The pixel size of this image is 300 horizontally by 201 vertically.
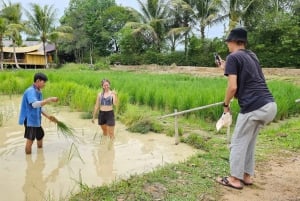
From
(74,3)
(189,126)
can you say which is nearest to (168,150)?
(189,126)

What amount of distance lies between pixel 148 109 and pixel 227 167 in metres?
5.07

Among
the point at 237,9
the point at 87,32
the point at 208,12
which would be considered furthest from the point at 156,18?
the point at 87,32

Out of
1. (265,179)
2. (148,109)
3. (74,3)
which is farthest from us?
(74,3)

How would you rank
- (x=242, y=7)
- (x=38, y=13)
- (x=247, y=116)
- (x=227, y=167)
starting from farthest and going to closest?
(x=38, y=13)
(x=242, y=7)
(x=227, y=167)
(x=247, y=116)

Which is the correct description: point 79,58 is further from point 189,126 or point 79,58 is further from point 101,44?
point 189,126

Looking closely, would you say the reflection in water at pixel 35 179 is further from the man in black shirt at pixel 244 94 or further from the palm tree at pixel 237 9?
the palm tree at pixel 237 9

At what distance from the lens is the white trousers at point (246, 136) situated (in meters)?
3.23

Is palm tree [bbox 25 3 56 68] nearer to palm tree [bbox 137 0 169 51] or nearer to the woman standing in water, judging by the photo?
palm tree [bbox 137 0 169 51]

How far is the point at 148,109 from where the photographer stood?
30.0 ft

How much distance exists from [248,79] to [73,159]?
3200 mm

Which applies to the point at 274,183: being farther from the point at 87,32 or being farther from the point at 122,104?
the point at 87,32

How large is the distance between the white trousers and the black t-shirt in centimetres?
7

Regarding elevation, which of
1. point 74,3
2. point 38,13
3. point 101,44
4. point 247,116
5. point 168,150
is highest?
point 74,3

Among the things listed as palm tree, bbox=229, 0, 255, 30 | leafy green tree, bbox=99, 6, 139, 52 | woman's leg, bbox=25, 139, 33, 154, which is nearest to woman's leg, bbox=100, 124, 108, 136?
woman's leg, bbox=25, 139, 33, 154
